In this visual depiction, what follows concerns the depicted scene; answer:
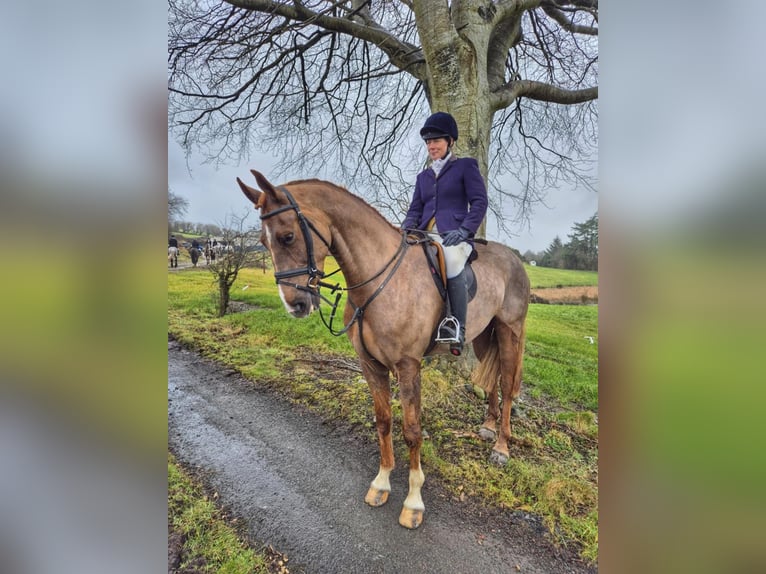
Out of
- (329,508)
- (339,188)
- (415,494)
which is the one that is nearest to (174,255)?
(339,188)

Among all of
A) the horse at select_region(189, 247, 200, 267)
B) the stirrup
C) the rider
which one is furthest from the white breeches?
the horse at select_region(189, 247, 200, 267)

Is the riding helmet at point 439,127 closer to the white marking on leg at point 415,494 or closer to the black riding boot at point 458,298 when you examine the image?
the black riding boot at point 458,298

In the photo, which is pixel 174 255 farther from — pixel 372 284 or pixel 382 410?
pixel 382 410

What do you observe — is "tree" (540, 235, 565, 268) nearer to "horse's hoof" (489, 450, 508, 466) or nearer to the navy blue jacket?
the navy blue jacket

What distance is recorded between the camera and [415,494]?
8.68ft

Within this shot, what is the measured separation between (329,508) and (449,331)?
185cm

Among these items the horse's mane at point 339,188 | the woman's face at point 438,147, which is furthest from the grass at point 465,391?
the horse's mane at point 339,188

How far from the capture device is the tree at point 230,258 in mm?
7492

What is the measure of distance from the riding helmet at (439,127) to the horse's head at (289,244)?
1.50m

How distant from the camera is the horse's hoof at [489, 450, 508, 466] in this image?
321 cm

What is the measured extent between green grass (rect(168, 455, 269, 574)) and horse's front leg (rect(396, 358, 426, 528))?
1.18 m
